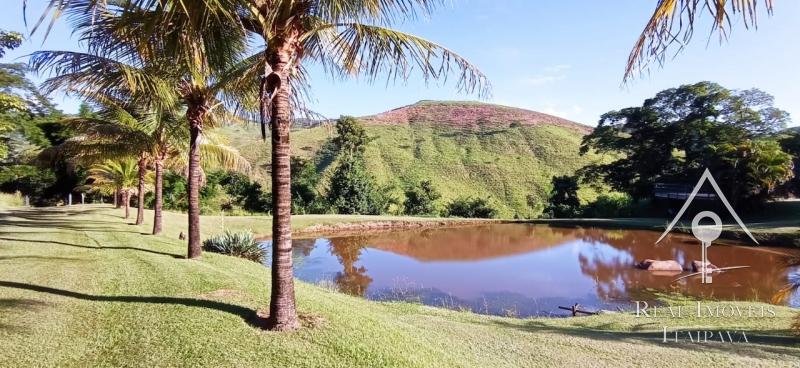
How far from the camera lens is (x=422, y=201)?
35000 mm

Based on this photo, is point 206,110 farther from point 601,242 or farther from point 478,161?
point 478,161

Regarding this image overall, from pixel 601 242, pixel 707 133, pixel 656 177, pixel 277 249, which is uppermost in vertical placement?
pixel 707 133

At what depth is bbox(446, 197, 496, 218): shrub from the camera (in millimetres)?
35281

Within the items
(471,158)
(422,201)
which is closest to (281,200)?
(422,201)

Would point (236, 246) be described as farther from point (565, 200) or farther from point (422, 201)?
point (565, 200)

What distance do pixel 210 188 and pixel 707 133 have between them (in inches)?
1364

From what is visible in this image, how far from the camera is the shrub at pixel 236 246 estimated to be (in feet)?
38.4

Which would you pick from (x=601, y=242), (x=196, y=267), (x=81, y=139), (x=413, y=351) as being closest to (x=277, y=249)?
(x=413, y=351)

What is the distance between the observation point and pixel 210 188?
3244cm

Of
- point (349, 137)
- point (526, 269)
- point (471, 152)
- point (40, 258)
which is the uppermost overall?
point (349, 137)

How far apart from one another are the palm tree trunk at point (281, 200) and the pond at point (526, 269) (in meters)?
6.22

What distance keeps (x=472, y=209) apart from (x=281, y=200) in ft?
103

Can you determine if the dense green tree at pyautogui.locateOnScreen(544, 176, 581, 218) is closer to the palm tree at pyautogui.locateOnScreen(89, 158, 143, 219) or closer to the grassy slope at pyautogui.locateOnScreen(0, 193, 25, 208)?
the palm tree at pyautogui.locateOnScreen(89, 158, 143, 219)

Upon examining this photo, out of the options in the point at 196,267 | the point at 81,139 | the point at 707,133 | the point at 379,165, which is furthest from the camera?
the point at 379,165
